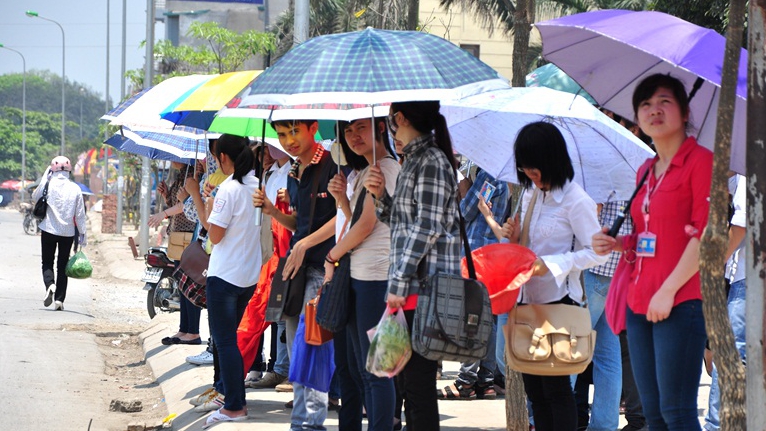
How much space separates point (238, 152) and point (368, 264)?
2253mm

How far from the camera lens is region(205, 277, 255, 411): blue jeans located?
23.3 ft

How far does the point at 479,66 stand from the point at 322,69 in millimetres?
721

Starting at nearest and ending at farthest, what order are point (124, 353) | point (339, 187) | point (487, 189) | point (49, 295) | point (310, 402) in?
point (339, 187)
point (310, 402)
point (487, 189)
point (124, 353)
point (49, 295)

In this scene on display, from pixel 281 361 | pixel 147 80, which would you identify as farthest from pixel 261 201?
pixel 147 80

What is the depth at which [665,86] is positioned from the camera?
4254 mm

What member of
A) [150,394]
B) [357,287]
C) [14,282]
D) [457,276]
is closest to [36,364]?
[150,394]

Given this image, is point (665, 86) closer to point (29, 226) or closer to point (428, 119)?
point (428, 119)

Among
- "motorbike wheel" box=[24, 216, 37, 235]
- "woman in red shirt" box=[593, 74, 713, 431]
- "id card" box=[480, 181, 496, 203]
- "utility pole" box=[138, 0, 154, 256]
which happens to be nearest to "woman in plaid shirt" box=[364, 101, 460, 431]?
"woman in red shirt" box=[593, 74, 713, 431]

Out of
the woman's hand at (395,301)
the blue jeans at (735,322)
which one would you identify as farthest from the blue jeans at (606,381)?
the woman's hand at (395,301)

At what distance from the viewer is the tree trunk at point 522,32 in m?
6.21

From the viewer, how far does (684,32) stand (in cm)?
432

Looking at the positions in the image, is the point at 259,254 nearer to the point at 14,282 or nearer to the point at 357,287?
the point at 357,287

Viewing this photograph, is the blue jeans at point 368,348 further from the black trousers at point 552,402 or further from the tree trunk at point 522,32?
the tree trunk at point 522,32

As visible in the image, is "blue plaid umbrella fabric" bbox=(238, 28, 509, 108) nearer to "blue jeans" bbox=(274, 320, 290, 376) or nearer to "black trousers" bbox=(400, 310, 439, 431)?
"black trousers" bbox=(400, 310, 439, 431)
